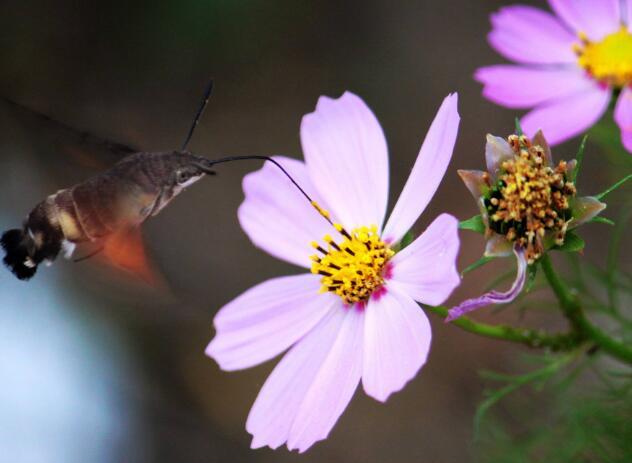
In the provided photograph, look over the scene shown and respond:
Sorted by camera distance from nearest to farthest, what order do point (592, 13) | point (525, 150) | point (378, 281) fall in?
point (525, 150) < point (378, 281) < point (592, 13)

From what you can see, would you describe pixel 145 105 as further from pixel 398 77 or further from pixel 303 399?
pixel 303 399

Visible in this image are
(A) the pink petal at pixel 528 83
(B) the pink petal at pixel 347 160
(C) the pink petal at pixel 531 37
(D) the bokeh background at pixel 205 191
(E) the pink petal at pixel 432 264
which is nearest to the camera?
(E) the pink petal at pixel 432 264

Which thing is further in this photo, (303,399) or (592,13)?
(592,13)

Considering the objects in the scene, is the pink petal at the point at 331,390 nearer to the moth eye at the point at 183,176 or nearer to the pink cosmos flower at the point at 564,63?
the moth eye at the point at 183,176

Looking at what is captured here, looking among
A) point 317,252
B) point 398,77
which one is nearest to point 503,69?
point 317,252

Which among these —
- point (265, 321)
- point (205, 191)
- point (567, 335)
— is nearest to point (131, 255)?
point (265, 321)

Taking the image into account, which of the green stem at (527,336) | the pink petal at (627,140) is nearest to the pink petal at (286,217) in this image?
the green stem at (527,336)

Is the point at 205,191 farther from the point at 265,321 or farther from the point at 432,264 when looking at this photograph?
the point at 432,264
